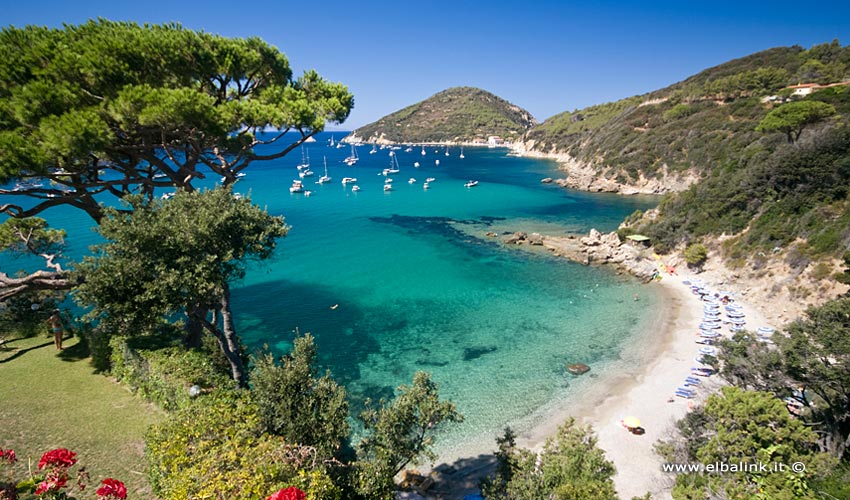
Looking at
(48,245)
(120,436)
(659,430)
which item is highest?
(48,245)

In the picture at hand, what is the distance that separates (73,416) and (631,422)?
20.3m

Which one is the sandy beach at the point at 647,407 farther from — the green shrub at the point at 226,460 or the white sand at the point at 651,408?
the green shrub at the point at 226,460

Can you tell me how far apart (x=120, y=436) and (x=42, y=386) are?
16.4 feet

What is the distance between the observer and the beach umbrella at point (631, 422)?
1630 centimetres

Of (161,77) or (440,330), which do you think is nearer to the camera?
(161,77)

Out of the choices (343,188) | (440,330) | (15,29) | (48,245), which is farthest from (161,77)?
(343,188)

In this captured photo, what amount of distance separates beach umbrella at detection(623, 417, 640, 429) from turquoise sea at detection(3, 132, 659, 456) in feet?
9.99

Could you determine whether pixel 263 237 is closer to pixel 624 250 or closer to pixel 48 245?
pixel 48 245

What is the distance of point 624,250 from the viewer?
3794 centimetres

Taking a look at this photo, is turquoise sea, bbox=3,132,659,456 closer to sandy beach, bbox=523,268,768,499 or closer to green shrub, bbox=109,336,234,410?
sandy beach, bbox=523,268,768,499

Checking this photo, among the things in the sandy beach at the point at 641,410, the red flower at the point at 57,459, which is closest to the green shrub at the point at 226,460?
the red flower at the point at 57,459

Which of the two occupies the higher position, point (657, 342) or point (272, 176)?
point (272, 176)

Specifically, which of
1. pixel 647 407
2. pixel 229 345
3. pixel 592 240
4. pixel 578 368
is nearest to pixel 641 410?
pixel 647 407

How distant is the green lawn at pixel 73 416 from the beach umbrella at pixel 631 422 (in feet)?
55.6
